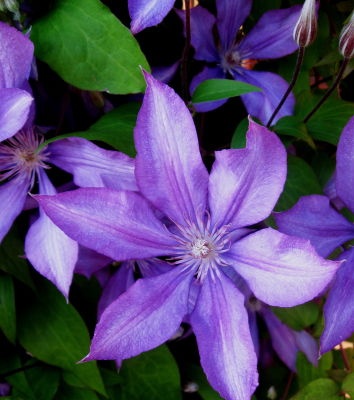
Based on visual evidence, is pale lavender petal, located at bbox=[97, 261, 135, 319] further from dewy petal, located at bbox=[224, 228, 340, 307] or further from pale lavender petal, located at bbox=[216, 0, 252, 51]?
pale lavender petal, located at bbox=[216, 0, 252, 51]

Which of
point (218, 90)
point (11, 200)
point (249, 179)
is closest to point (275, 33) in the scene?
point (218, 90)

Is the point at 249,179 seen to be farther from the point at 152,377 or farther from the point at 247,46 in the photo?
the point at 152,377

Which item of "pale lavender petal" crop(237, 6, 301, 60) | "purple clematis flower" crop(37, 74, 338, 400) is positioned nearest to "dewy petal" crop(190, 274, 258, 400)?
"purple clematis flower" crop(37, 74, 338, 400)

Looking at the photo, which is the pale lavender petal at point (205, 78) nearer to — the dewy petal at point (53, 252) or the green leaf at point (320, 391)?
the dewy petal at point (53, 252)

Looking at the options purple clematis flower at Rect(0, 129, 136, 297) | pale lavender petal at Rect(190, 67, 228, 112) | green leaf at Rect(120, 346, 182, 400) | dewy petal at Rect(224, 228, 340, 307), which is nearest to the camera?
dewy petal at Rect(224, 228, 340, 307)

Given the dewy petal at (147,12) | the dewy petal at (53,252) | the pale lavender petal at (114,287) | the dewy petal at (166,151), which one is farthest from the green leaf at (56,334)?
the dewy petal at (147,12)

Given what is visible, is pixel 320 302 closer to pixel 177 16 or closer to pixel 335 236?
pixel 335 236

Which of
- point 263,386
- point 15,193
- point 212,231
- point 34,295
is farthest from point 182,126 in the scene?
point 263,386
